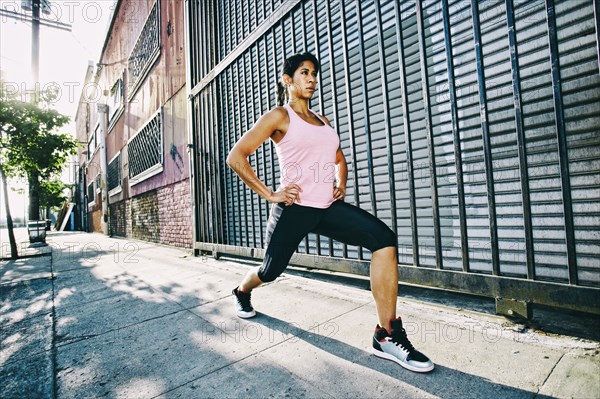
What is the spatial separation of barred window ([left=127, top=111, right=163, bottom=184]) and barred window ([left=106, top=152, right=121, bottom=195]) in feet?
8.81

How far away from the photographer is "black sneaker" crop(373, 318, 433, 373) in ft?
5.30

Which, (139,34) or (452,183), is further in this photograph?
(139,34)

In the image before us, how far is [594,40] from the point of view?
1.96 m

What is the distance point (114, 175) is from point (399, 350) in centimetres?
1737

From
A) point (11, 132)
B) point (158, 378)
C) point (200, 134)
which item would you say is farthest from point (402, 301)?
point (11, 132)

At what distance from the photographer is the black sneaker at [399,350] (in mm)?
1614

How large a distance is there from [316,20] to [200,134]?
3412 millimetres

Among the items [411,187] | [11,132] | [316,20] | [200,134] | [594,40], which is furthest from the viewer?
[11,132]

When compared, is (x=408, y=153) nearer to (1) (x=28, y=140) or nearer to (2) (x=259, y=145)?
(2) (x=259, y=145)

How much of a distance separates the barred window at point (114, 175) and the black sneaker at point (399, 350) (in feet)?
49.8

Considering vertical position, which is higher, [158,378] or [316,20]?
[316,20]

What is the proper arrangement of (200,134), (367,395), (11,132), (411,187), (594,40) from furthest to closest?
(11,132) < (200,134) < (411,187) < (594,40) < (367,395)

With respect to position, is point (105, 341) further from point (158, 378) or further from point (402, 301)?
point (402, 301)

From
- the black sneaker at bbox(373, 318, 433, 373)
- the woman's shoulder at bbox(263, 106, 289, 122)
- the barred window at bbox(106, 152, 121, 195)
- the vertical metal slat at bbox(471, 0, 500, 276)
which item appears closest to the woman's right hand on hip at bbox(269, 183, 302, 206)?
the woman's shoulder at bbox(263, 106, 289, 122)
